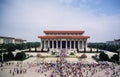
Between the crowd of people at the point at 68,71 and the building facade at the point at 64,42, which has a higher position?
the building facade at the point at 64,42

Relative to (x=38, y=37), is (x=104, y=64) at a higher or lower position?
lower

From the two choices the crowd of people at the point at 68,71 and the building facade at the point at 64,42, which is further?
the building facade at the point at 64,42

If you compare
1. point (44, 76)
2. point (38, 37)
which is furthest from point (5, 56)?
point (38, 37)

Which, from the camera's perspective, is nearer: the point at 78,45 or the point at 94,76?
the point at 94,76

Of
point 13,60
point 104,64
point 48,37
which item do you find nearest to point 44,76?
point 104,64

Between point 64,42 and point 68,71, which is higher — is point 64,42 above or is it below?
above

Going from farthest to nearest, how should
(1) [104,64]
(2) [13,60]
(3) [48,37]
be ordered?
(3) [48,37], (2) [13,60], (1) [104,64]

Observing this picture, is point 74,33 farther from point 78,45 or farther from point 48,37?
point 48,37

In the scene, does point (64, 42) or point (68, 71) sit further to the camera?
point (64, 42)

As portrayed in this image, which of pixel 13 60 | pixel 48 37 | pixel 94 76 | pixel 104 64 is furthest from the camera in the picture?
pixel 48 37

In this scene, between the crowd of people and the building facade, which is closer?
the crowd of people

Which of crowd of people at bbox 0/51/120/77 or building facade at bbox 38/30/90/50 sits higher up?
building facade at bbox 38/30/90/50
